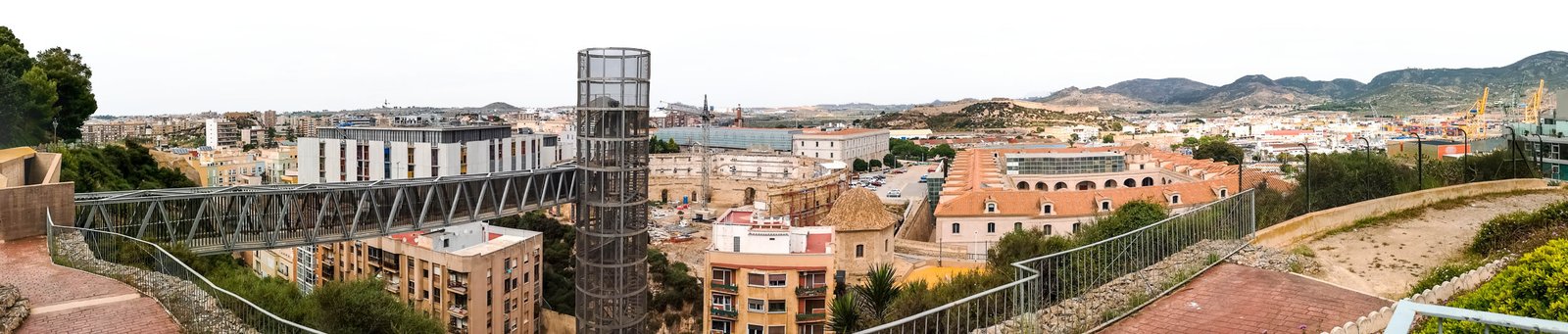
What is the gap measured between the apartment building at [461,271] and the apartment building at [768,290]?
6.70 m

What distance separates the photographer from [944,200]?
35.1 meters

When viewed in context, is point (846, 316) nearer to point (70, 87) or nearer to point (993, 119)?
point (70, 87)

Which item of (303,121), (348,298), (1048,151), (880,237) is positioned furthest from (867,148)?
(303,121)

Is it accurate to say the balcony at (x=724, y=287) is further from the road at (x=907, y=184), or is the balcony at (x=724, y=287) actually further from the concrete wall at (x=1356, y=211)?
the road at (x=907, y=184)

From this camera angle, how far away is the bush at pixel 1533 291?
6.13 meters

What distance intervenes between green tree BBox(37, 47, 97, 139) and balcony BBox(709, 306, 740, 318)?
68.8 ft

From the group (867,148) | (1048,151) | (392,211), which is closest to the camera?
(392,211)

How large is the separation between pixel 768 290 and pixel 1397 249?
14.0 meters

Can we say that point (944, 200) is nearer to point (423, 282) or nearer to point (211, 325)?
point (423, 282)

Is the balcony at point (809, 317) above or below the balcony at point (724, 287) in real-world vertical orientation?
below

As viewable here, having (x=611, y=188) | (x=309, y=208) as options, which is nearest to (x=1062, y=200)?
(x=611, y=188)

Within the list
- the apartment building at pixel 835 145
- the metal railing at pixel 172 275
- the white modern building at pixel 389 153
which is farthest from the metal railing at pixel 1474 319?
the apartment building at pixel 835 145

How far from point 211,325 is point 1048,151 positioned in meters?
45.0

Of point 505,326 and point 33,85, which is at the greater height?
point 33,85
